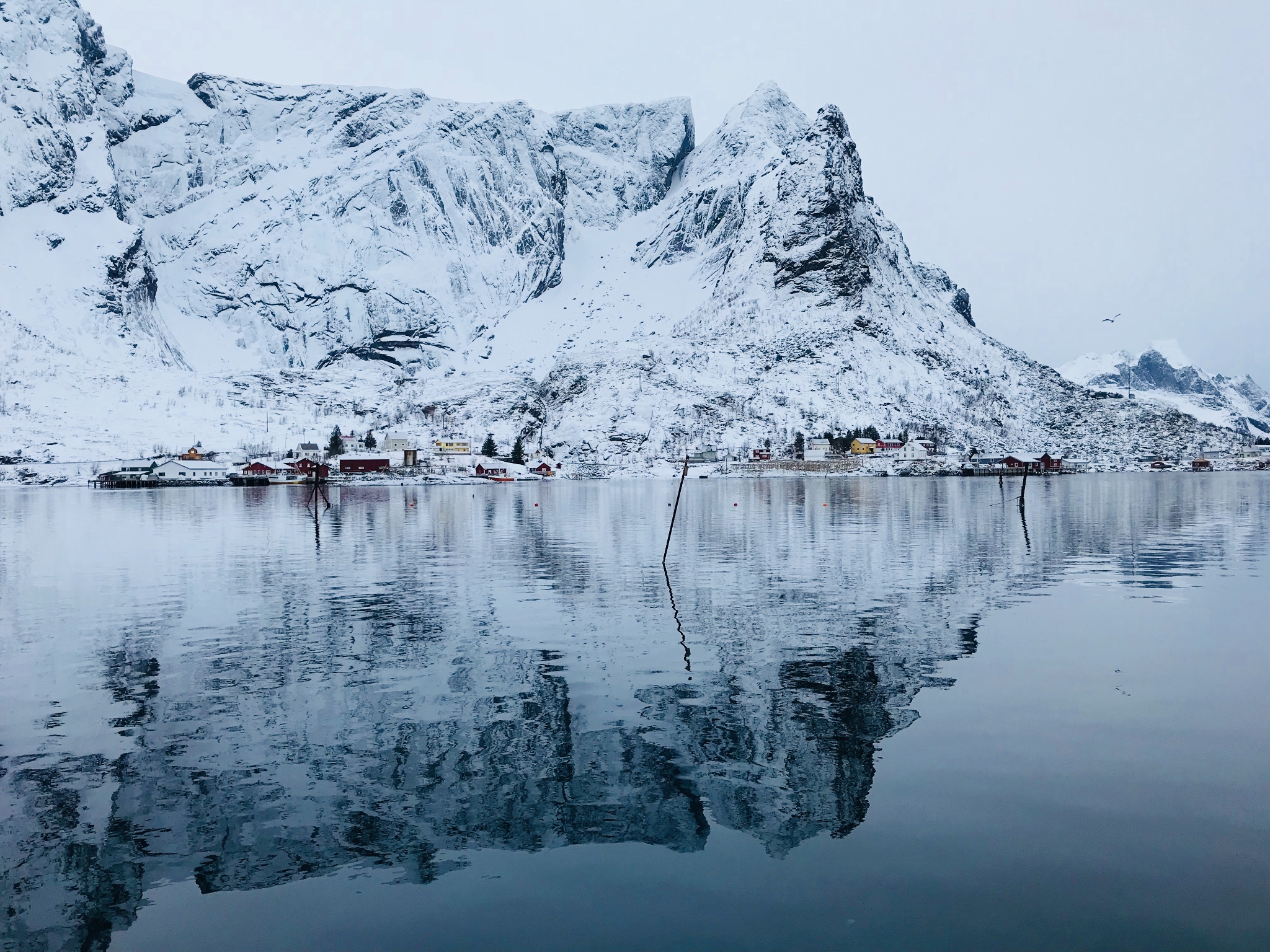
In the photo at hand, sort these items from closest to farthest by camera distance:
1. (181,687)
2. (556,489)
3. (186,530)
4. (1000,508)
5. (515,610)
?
(181,687)
(515,610)
(186,530)
(1000,508)
(556,489)

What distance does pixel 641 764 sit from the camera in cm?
1609

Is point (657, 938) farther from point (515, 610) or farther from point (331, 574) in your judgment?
point (331, 574)

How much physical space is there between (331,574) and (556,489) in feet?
410

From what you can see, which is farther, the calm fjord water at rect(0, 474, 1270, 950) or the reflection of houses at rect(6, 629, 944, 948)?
the reflection of houses at rect(6, 629, 944, 948)

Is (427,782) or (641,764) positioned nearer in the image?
(427,782)

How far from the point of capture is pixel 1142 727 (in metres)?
18.5

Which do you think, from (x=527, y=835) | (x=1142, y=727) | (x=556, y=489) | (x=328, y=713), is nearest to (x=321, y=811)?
(x=527, y=835)

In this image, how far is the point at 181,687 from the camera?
72.3ft

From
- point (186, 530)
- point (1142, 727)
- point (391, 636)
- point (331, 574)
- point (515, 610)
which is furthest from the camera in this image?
point (186, 530)

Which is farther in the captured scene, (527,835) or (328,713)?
(328,713)

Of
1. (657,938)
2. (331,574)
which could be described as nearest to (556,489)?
(331,574)

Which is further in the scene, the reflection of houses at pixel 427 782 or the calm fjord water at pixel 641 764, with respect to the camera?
the reflection of houses at pixel 427 782

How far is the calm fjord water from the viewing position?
1127cm

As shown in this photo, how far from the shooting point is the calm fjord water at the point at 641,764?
11.3 m
